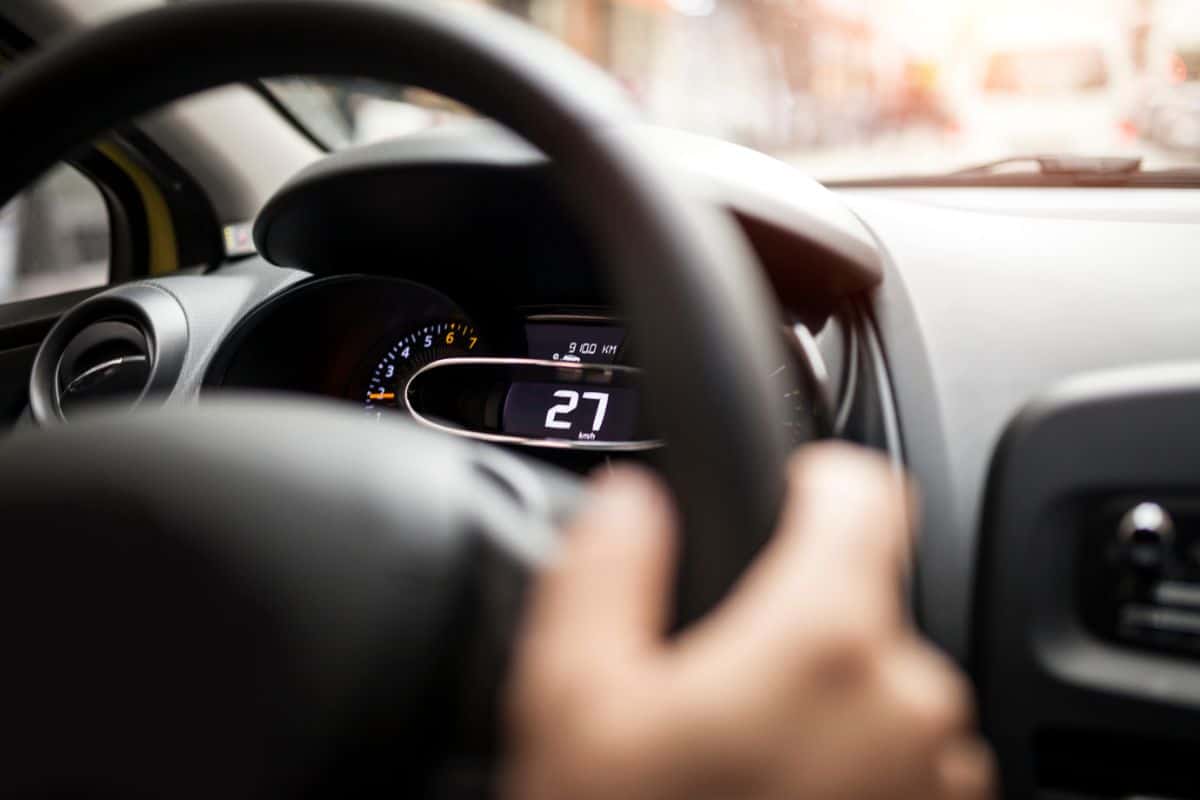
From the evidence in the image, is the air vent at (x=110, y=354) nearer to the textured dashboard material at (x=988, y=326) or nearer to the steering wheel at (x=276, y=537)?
the steering wheel at (x=276, y=537)

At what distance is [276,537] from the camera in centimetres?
69

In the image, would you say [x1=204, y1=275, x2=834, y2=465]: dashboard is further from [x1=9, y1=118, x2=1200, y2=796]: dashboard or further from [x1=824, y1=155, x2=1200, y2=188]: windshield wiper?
[x1=824, y1=155, x2=1200, y2=188]: windshield wiper

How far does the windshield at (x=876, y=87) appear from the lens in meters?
2.08

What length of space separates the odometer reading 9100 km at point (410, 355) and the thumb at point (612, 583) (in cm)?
129

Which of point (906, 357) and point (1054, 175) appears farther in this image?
point (1054, 175)

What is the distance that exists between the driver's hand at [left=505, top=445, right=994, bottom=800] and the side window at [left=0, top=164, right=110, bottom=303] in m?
2.03

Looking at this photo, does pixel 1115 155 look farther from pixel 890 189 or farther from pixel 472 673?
pixel 472 673

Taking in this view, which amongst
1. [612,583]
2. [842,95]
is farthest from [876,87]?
[612,583]

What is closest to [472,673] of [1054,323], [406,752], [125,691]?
[406,752]

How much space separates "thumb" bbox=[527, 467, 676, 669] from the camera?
0.51 m

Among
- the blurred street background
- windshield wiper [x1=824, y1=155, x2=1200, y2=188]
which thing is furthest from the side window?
windshield wiper [x1=824, y1=155, x2=1200, y2=188]

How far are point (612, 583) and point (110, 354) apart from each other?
1.58 meters

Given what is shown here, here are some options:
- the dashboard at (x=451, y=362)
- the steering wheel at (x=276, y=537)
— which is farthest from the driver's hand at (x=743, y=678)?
the dashboard at (x=451, y=362)

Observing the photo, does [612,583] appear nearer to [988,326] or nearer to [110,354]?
[988,326]
